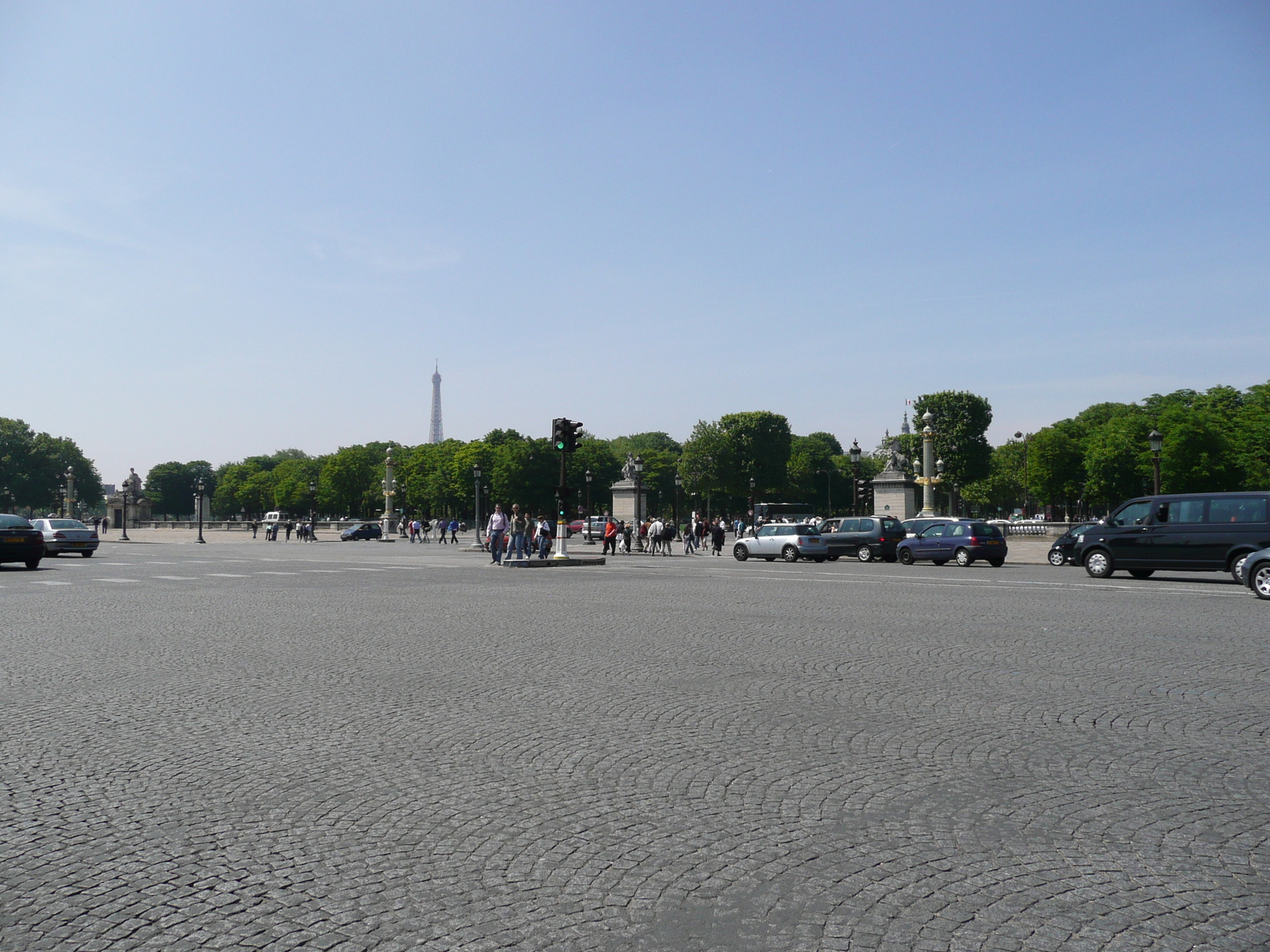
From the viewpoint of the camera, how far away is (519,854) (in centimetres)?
404

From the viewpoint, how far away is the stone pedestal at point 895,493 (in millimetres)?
56688

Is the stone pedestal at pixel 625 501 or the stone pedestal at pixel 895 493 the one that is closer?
the stone pedestal at pixel 895 493

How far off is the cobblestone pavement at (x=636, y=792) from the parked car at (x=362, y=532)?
60.4 metres

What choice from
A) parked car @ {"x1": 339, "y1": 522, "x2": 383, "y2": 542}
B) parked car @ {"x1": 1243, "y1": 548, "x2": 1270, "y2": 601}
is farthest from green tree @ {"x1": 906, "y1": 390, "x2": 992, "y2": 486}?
parked car @ {"x1": 1243, "y1": 548, "x2": 1270, "y2": 601}

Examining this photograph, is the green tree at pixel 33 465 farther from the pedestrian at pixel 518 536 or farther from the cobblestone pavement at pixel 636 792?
the cobblestone pavement at pixel 636 792

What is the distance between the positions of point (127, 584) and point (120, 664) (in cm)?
1246

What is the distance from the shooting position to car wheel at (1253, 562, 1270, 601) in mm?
16172

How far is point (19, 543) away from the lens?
26.4 m

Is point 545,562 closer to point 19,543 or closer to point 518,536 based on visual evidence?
point 518,536

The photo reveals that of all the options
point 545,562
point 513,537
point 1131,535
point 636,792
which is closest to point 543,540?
point 513,537

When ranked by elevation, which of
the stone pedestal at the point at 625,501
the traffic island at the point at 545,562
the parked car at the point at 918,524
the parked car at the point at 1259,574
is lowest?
the traffic island at the point at 545,562

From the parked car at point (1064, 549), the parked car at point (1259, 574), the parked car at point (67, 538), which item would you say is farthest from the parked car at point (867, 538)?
the parked car at point (67, 538)

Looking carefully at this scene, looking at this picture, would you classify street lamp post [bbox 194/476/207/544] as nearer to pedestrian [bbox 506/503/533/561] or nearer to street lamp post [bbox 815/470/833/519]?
pedestrian [bbox 506/503/533/561]

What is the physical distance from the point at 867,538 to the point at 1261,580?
56.8ft
